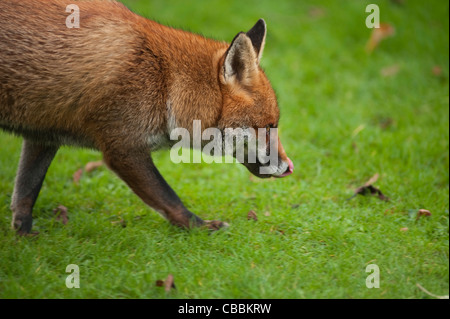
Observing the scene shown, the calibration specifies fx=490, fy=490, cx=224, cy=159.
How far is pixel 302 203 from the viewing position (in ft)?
18.3

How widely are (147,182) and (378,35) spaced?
6.52 meters

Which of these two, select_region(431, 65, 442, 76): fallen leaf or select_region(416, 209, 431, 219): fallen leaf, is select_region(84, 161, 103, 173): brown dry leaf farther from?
select_region(431, 65, 442, 76): fallen leaf

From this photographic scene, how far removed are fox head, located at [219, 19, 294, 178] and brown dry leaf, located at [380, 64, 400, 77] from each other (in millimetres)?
4666

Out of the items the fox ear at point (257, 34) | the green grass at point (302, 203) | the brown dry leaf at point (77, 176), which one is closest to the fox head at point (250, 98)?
the fox ear at point (257, 34)

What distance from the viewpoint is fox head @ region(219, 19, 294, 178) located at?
446cm

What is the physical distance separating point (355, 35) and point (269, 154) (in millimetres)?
5770

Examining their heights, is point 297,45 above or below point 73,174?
above

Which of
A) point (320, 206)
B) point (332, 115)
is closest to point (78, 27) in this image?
point (320, 206)

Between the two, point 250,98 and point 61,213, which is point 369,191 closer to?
point 250,98

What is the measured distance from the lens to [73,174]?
6.16 metres

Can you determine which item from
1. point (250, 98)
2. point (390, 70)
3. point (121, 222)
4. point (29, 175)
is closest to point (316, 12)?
point (390, 70)

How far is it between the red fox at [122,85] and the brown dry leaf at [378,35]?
5210 millimetres

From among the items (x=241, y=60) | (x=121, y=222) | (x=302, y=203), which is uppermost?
(x=241, y=60)
